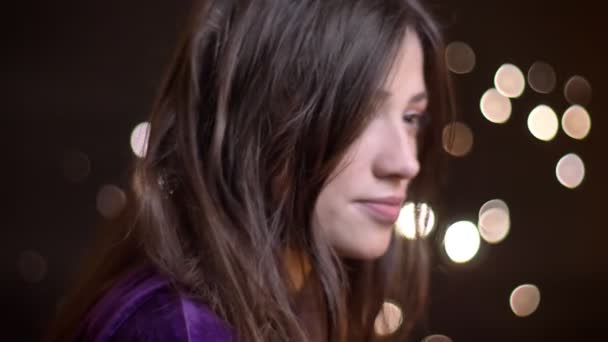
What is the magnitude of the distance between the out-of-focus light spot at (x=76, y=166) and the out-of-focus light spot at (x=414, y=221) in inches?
24.4

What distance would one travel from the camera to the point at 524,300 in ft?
5.59

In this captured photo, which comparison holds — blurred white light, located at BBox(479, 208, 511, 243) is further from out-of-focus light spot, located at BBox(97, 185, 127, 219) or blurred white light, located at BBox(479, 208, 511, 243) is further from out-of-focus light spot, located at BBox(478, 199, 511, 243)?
out-of-focus light spot, located at BBox(97, 185, 127, 219)

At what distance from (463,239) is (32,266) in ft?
2.53

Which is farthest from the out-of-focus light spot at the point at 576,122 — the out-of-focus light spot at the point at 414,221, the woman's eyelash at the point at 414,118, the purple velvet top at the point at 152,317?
the purple velvet top at the point at 152,317

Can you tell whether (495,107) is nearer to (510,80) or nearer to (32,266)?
(510,80)

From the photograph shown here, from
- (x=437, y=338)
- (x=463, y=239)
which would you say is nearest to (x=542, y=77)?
(x=463, y=239)

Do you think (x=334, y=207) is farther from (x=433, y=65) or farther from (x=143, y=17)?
(x=143, y=17)

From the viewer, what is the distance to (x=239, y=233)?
2.65 ft

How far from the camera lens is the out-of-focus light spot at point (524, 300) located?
170 cm

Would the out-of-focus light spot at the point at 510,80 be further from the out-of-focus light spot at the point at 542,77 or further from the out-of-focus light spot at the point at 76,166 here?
the out-of-focus light spot at the point at 76,166

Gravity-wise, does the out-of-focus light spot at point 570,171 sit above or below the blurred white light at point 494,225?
above

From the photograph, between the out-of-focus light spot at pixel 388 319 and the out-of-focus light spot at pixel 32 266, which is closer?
the out-of-focus light spot at pixel 388 319

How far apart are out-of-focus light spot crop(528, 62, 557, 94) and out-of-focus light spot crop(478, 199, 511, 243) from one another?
0.22 meters

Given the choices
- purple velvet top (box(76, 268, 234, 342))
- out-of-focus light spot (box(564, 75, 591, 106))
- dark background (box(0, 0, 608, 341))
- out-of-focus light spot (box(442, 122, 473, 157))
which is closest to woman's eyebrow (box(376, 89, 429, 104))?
purple velvet top (box(76, 268, 234, 342))
